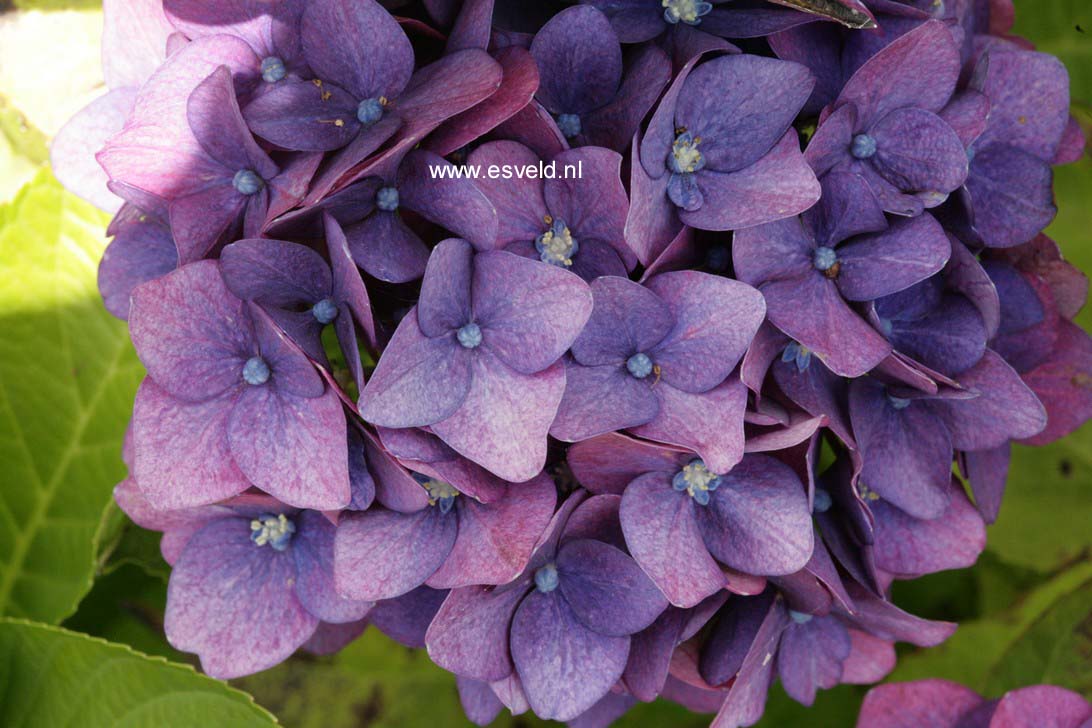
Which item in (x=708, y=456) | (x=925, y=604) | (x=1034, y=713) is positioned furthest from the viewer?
(x=925, y=604)

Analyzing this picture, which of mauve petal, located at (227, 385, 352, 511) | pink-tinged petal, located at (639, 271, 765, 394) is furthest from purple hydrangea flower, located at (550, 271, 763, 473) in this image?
mauve petal, located at (227, 385, 352, 511)

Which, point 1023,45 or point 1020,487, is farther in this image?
point 1020,487

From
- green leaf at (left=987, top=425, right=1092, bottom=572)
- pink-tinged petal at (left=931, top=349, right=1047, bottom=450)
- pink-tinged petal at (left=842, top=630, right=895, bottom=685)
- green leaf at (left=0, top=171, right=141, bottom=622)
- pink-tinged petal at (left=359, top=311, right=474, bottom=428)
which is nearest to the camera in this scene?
pink-tinged petal at (left=359, top=311, right=474, bottom=428)

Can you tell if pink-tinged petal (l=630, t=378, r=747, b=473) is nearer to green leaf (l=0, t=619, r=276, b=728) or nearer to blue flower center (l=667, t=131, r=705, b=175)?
blue flower center (l=667, t=131, r=705, b=175)

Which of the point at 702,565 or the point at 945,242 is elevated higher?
the point at 945,242

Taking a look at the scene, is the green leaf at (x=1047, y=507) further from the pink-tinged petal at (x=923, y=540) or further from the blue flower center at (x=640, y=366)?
the blue flower center at (x=640, y=366)

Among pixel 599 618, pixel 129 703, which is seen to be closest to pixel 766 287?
pixel 599 618

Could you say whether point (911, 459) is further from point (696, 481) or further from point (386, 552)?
point (386, 552)

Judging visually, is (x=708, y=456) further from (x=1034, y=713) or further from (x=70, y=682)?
(x=70, y=682)
